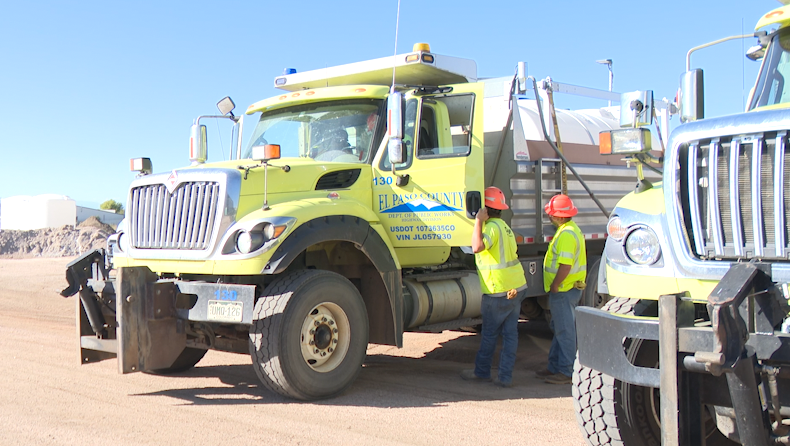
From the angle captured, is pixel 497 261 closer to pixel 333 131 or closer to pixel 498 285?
pixel 498 285

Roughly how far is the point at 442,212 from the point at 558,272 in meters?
1.26

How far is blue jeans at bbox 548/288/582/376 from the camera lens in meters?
7.25

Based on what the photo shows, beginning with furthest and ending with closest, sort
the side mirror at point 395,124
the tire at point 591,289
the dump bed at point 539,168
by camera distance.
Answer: the tire at point 591,289
the dump bed at point 539,168
the side mirror at point 395,124

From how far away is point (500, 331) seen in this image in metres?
7.30

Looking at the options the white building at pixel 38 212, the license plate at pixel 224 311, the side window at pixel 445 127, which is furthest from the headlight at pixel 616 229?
the white building at pixel 38 212

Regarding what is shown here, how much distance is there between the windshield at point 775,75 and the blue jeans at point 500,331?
2817mm

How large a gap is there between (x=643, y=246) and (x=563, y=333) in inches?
136

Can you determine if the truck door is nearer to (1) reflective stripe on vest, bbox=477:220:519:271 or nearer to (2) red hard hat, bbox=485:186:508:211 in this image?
(2) red hard hat, bbox=485:186:508:211

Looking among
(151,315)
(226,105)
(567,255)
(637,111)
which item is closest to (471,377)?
(567,255)

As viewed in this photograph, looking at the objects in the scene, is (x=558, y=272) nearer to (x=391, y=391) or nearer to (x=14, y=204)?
(x=391, y=391)

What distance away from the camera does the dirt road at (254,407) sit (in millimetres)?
5238

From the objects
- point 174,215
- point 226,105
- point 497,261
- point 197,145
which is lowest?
point 497,261

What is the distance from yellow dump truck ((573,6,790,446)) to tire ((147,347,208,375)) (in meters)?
4.53

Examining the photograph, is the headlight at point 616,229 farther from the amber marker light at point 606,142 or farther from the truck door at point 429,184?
the truck door at point 429,184
